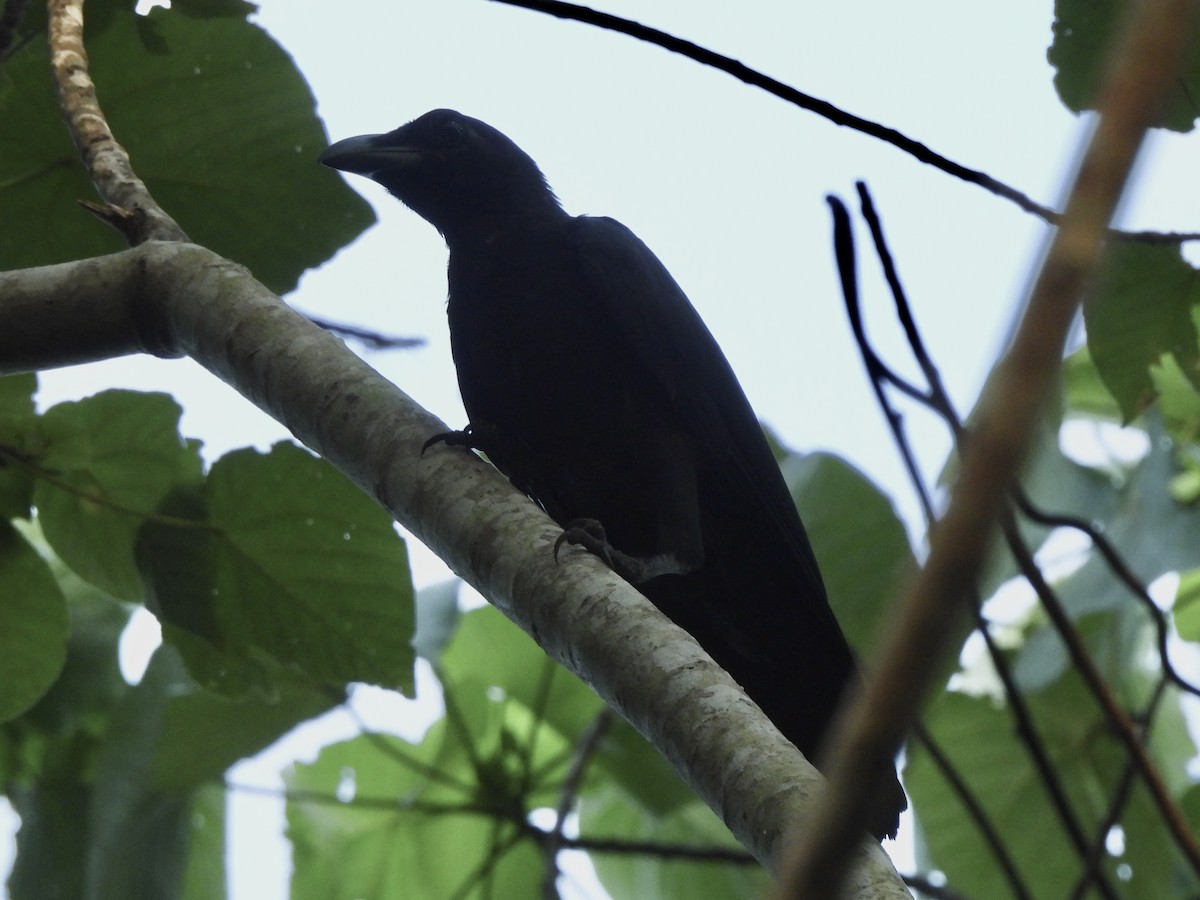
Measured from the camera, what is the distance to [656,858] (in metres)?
3.90

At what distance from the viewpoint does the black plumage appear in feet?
10.5

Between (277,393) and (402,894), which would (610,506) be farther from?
(402,894)

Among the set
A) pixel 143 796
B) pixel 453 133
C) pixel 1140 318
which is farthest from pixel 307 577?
pixel 453 133

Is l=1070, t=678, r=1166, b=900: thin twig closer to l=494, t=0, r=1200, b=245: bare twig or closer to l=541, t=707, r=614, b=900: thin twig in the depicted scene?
l=494, t=0, r=1200, b=245: bare twig

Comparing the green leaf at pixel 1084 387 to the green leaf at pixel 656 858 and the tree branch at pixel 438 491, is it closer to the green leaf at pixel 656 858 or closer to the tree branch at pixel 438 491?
the green leaf at pixel 656 858

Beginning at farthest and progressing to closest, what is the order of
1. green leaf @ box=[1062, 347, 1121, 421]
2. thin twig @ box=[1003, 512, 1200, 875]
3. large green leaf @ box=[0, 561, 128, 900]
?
green leaf @ box=[1062, 347, 1121, 421] < large green leaf @ box=[0, 561, 128, 900] < thin twig @ box=[1003, 512, 1200, 875]

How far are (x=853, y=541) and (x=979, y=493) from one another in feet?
10.5

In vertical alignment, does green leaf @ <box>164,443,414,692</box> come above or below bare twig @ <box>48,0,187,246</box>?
below

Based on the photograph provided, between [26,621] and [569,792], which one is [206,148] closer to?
[26,621]

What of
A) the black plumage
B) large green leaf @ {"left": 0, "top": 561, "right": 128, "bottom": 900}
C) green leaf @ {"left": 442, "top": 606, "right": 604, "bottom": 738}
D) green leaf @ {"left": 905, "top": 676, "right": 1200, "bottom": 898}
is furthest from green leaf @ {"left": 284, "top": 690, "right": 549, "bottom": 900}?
green leaf @ {"left": 905, "top": 676, "right": 1200, "bottom": 898}

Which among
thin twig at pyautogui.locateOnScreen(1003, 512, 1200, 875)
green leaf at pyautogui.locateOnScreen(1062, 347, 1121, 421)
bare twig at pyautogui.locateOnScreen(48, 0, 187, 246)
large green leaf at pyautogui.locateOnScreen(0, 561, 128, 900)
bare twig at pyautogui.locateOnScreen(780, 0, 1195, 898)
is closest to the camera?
bare twig at pyautogui.locateOnScreen(780, 0, 1195, 898)

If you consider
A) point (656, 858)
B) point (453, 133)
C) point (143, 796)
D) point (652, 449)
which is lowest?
point (143, 796)

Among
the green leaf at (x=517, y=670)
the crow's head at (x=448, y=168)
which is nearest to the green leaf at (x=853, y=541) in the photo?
the green leaf at (x=517, y=670)

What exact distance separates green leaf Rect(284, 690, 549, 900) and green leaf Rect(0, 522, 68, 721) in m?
1.27
